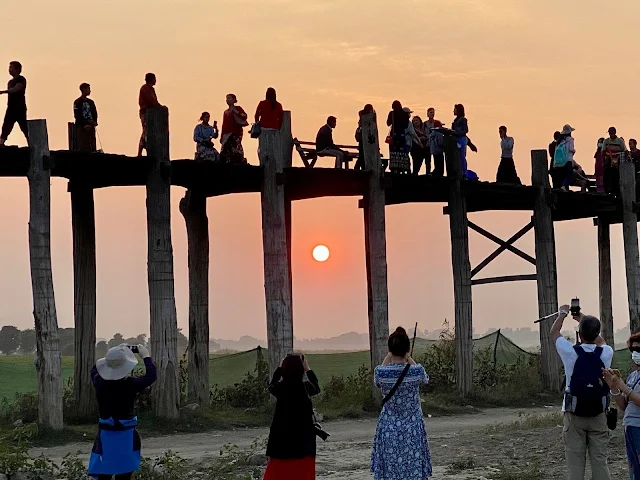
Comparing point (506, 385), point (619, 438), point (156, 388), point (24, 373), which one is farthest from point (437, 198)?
point (24, 373)

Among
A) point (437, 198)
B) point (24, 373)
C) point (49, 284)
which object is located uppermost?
point (437, 198)

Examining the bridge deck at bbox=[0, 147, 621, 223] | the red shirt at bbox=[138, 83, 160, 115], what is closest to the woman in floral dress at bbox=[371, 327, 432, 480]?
the bridge deck at bbox=[0, 147, 621, 223]

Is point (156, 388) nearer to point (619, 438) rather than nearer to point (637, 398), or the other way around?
point (619, 438)

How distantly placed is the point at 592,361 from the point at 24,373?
104ft

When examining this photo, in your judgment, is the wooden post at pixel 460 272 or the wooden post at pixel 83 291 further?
the wooden post at pixel 460 272

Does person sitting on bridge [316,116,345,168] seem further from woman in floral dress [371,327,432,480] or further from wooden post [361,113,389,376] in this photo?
woman in floral dress [371,327,432,480]

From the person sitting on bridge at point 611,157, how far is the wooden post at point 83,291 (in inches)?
478

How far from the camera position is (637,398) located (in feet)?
27.5

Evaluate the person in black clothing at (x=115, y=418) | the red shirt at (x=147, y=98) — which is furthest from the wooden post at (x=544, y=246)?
the person in black clothing at (x=115, y=418)

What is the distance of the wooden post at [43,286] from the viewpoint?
51.3 ft

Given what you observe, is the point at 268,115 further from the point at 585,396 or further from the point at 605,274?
the point at 605,274

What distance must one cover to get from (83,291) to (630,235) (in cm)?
1372

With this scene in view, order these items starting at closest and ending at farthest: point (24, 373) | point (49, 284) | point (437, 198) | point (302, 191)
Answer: point (49, 284)
point (302, 191)
point (437, 198)
point (24, 373)

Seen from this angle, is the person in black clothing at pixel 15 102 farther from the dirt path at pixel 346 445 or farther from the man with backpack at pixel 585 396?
the man with backpack at pixel 585 396
